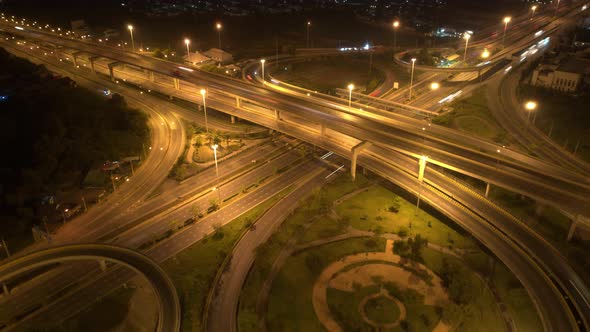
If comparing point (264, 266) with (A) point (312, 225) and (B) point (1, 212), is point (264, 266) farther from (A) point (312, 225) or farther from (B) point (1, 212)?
(B) point (1, 212)

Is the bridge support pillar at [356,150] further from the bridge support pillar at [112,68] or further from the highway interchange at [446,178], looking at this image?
the bridge support pillar at [112,68]

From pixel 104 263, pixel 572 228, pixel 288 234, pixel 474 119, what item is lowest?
pixel 288 234

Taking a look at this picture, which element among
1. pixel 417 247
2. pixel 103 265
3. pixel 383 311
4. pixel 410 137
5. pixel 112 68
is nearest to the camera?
pixel 383 311

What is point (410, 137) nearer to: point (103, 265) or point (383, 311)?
point (383, 311)

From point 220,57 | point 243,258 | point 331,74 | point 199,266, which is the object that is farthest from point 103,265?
point 331,74

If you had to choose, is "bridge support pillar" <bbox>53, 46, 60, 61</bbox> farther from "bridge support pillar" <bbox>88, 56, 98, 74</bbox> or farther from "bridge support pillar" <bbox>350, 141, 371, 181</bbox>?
"bridge support pillar" <bbox>350, 141, 371, 181</bbox>

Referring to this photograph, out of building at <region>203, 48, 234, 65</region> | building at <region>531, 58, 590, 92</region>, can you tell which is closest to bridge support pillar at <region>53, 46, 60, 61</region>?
building at <region>203, 48, 234, 65</region>

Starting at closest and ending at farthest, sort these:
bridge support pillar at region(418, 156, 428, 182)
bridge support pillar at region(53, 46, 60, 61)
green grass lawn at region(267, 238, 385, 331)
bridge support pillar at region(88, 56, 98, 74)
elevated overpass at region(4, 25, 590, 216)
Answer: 1. green grass lawn at region(267, 238, 385, 331)
2. elevated overpass at region(4, 25, 590, 216)
3. bridge support pillar at region(418, 156, 428, 182)
4. bridge support pillar at region(88, 56, 98, 74)
5. bridge support pillar at region(53, 46, 60, 61)
